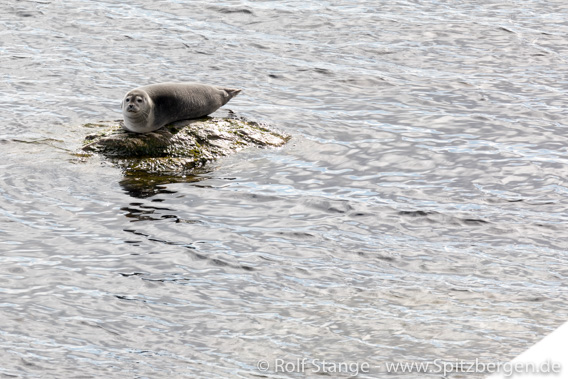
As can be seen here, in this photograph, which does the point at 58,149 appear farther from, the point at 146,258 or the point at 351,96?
the point at 351,96

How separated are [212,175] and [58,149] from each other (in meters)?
1.99

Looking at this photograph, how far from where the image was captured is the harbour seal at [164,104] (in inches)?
387

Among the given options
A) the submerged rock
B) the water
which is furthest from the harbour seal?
the water

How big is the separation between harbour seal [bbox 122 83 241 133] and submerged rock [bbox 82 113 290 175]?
121 mm

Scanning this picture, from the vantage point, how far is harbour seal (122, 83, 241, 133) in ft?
32.3

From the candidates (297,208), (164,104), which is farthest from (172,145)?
(297,208)

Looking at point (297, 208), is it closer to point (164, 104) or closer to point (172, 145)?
point (172, 145)

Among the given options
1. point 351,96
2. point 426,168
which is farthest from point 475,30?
point 426,168

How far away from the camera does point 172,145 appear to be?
10141 millimetres

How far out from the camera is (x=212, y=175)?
1002 centimetres

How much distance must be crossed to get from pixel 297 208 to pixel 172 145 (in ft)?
5.99

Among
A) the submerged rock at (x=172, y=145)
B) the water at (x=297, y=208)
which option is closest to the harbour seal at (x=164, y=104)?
the submerged rock at (x=172, y=145)

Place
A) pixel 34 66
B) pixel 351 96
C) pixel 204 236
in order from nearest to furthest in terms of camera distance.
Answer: pixel 204 236 < pixel 351 96 < pixel 34 66

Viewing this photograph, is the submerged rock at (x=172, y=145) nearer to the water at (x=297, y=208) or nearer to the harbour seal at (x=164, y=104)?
the harbour seal at (x=164, y=104)
